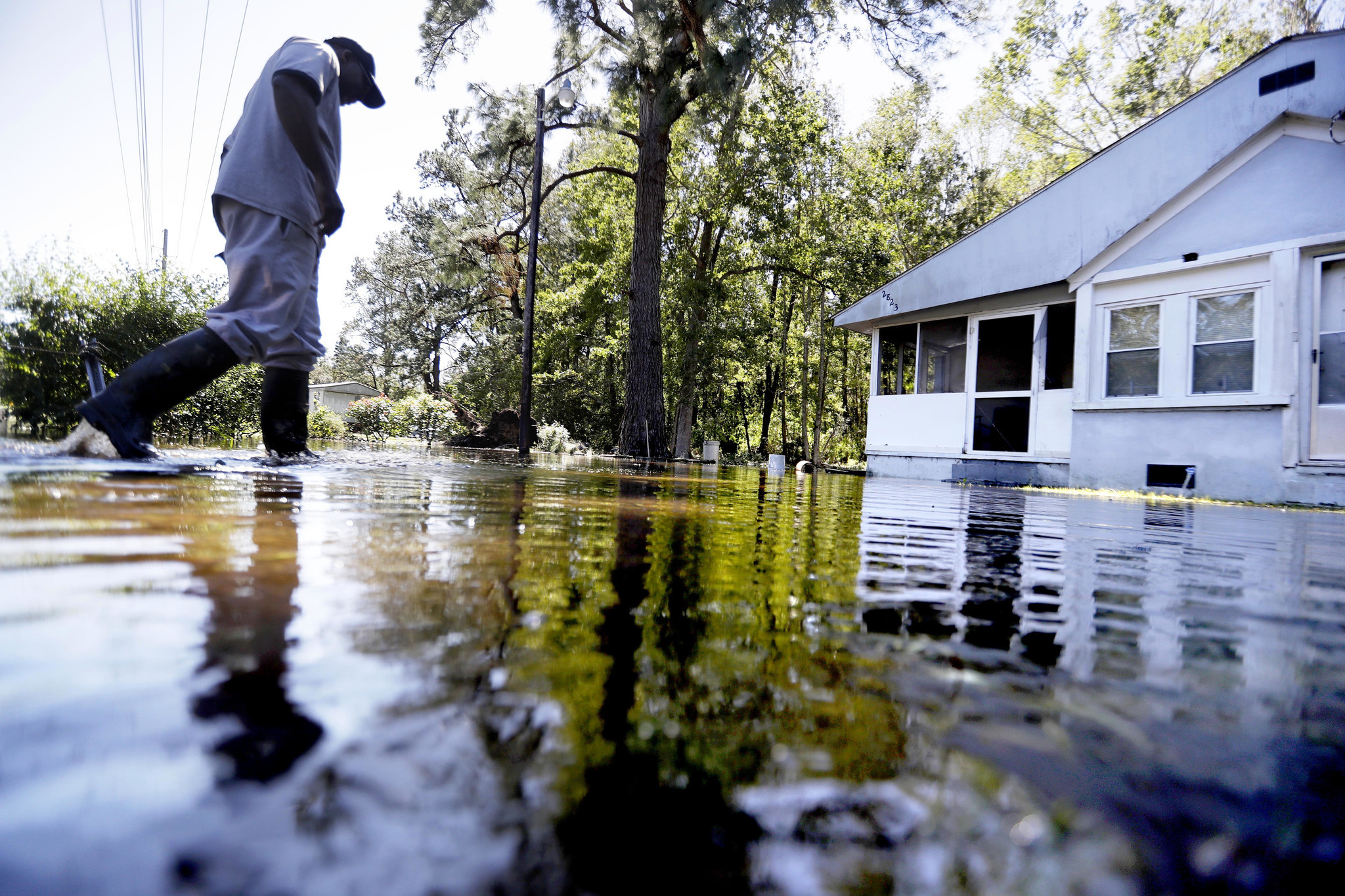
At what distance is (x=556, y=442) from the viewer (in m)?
16.5

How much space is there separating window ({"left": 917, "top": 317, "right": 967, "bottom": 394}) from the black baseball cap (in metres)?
10.5

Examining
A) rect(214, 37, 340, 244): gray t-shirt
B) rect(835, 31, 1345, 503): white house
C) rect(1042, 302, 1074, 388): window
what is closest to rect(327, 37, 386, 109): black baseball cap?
rect(214, 37, 340, 244): gray t-shirt

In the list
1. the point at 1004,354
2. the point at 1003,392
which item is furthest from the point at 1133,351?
the point at 1004,354

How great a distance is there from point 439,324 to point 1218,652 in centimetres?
3317

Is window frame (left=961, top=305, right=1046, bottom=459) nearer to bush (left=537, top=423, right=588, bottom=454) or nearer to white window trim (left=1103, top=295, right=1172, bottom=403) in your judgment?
white window trim (left=1103, top=295, right=1172, bottom=403)

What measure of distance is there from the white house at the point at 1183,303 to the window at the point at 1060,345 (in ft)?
0.43

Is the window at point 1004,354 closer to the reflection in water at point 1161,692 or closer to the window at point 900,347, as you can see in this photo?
the window at point 900,347

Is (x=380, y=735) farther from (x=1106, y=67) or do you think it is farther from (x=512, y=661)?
(x=1106, y=67)

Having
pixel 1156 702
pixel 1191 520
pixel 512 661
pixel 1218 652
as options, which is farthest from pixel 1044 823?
pixel 1191 520

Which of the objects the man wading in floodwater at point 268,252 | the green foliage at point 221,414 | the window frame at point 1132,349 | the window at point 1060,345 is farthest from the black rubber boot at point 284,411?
the window at point 1060,345

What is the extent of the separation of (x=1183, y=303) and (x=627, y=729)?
10.8 metres

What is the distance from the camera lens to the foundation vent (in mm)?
8523

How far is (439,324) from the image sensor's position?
31.3 metres

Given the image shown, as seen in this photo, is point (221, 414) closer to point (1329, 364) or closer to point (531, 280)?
point (531, 280)
